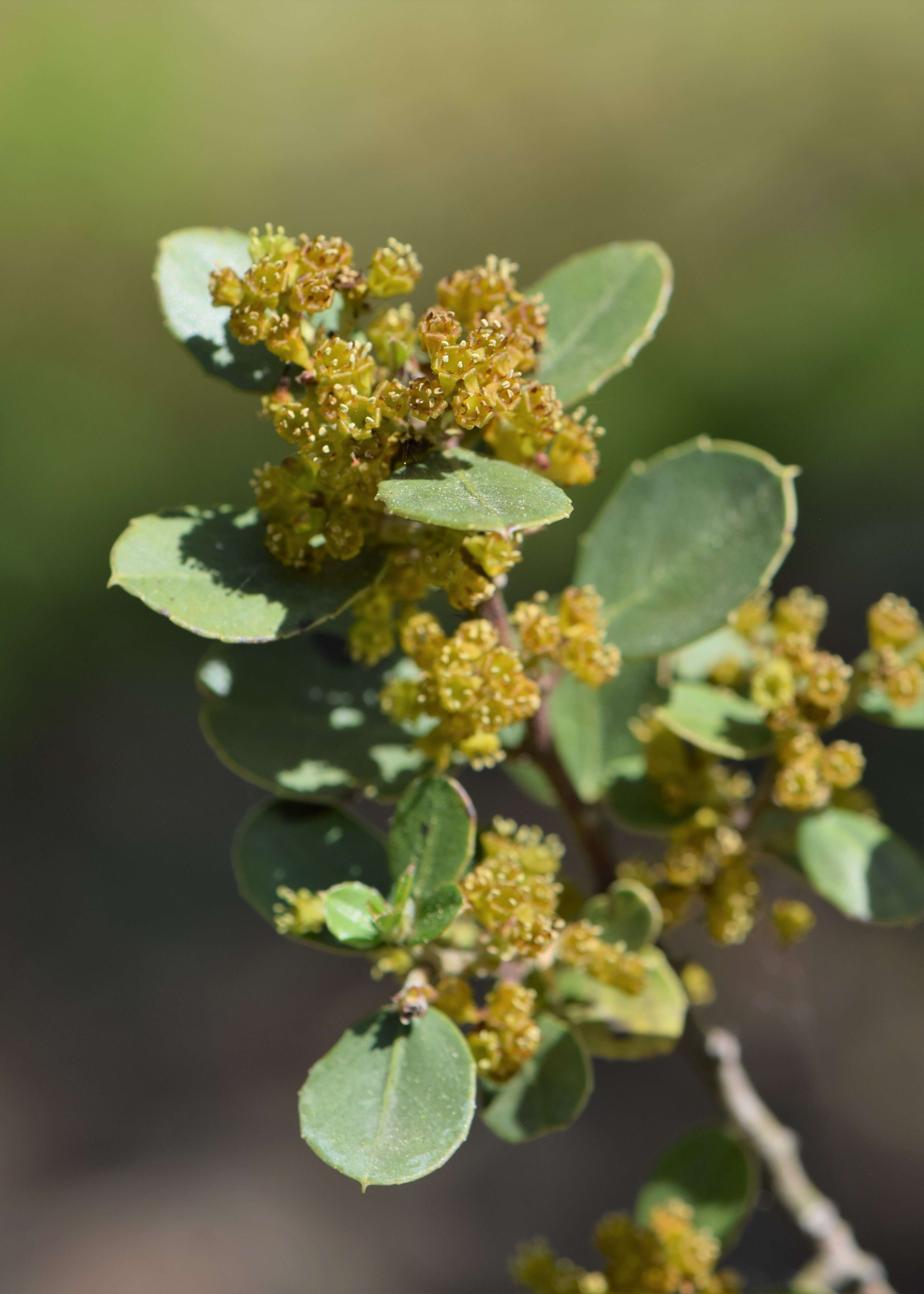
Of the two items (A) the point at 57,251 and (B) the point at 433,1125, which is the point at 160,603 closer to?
(B) the point at 433,1125

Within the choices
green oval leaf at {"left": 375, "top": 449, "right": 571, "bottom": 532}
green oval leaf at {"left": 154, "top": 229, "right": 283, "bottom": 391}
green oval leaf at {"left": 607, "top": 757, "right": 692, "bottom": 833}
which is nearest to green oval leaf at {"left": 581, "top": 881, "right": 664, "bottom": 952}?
green oval leaf at {"left": 607, "top": 757, "right": 692, "bottom": 833}

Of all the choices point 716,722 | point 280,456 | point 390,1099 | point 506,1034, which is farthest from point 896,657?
point 280,456

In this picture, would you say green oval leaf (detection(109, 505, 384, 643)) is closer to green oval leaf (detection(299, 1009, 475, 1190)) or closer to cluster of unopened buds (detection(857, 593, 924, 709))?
green oval leaf (detection(299, 1009, 475, 1190))

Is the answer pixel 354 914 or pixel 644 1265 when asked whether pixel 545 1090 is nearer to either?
pixel 354 914

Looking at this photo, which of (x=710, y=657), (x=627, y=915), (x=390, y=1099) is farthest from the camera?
(x=710, y=657)

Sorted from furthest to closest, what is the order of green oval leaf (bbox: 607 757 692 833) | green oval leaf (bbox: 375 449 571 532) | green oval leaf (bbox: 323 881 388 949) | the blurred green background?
the blurred green background < green oval leaf (bbox: 607 757 692 833) < green oval leaf (bbox: 323 881 388 949) < green oval leaf (bbox: 375 449 571 532)
